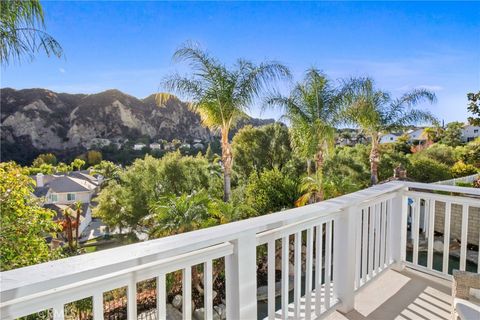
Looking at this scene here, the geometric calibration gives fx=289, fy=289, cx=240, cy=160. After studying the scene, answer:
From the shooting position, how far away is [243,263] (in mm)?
1288

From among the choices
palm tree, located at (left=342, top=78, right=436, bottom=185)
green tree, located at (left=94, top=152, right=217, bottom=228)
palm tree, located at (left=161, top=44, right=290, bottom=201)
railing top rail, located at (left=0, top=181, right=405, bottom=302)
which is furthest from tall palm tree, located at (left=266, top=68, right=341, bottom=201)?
railing top rail, located at (left=0, top=181, right=405, bottom=302)

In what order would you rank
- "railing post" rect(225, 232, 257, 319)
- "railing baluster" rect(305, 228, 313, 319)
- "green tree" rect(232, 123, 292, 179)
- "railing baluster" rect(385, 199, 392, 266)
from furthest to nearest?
"green tree" rect(232, 123, 292, 179)
"railing baluster" rect(385, 199, 392, 266)
"railing baluster" rect(305, 228, 313, 319)
"railing post" rect(225, 232, 257, 319)

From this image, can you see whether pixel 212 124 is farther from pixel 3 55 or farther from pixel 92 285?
pixel 92 285

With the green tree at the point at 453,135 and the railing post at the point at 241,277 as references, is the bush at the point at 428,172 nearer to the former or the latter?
the green tree at the point at 453,135

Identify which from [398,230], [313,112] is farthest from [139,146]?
[398,230]

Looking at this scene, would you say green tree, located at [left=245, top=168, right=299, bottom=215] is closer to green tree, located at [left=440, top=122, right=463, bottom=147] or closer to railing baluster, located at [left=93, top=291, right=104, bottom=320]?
railing baluster, located at [left=93, top=291, right=104, bottom=320]

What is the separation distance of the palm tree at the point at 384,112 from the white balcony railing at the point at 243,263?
8.49m

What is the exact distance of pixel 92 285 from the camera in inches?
33.5

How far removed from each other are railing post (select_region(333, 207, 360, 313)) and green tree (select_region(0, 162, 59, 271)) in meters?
4.45

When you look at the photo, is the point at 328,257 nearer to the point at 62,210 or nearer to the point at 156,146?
the point at 62,210

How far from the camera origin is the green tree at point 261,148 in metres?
18.4

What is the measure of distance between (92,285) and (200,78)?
8.96 meters

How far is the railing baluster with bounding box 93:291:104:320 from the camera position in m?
0.87

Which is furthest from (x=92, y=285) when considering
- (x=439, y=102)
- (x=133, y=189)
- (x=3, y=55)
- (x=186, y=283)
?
(x=133, y=189)
